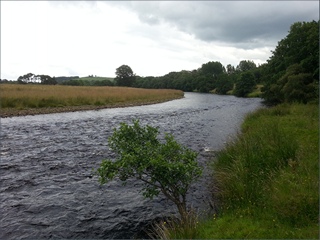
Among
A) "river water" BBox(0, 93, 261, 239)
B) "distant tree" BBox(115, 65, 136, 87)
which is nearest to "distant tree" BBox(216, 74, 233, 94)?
"distant tree" BBox(115, 65, 136, 87)

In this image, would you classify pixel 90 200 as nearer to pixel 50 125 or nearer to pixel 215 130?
pixel 215 130

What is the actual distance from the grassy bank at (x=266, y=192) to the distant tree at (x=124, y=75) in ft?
452

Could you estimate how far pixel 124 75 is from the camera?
147 metres

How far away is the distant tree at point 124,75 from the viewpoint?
146 metres

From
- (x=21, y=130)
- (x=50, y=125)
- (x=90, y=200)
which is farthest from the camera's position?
(x=50, y=125)

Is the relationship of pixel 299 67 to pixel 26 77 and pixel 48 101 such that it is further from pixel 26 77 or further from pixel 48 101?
pixel 26 77

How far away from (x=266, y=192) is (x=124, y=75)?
14300 cm

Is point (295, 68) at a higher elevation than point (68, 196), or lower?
higher

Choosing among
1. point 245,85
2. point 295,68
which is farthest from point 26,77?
point 295,68

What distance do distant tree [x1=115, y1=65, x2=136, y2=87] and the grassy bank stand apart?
13783 cm

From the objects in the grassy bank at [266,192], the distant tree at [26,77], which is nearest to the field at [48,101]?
the grassy bank at [266,192]

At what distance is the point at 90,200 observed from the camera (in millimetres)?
10531

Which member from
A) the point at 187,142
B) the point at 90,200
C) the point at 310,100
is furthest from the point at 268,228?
the point at 310,100

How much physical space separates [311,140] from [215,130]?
1197 centimetres
